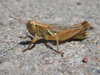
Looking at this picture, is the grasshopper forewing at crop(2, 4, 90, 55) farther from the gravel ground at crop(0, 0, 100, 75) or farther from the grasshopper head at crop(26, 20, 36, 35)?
the gravel ground at crop(0, 0, 100, 75)

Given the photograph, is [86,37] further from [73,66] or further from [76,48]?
[73,66]

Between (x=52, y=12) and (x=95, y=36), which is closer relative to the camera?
(x=95, y=36)

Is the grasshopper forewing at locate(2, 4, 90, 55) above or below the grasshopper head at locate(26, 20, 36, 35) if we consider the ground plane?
below

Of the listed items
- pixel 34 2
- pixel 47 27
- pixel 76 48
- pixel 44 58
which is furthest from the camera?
pixel 34 2

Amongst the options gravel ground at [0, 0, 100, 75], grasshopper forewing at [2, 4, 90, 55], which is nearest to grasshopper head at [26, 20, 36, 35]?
grasshopper forewing at [2, 4, 90, 55]

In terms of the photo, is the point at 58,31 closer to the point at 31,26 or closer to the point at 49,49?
the point at 49,49

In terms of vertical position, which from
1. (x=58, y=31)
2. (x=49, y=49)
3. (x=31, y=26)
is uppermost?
(x=31, y=26)

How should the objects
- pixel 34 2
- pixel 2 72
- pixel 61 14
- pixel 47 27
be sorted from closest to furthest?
1. pixel 2 72
2. pixel 47 27
3. pixel 61 14
4. pixel 34 2

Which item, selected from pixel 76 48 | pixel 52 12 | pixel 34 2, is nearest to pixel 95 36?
pixel 76 48

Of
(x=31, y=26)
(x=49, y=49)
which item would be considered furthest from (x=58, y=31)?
(x=31, y=26)
